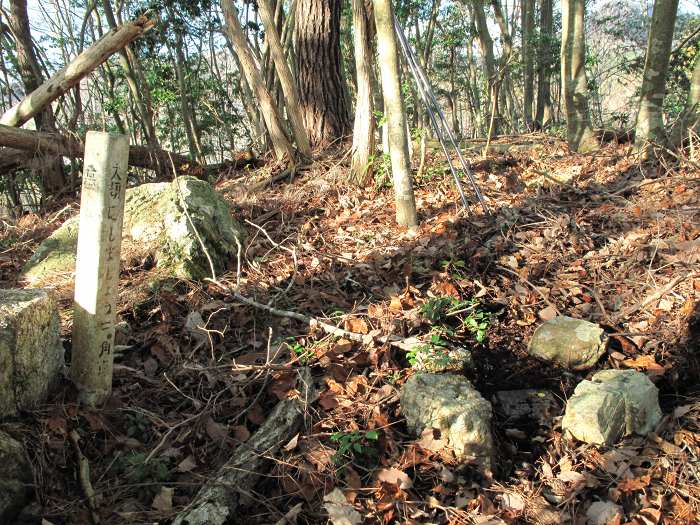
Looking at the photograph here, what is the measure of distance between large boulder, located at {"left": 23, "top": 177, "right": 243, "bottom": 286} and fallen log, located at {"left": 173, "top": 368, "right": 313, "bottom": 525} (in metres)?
1.72

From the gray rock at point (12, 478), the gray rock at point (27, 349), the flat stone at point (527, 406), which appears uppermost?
the gray rock at point (27, 349)

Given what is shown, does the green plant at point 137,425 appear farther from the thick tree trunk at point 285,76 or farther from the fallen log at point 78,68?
the thick tree trunk at point 285,76

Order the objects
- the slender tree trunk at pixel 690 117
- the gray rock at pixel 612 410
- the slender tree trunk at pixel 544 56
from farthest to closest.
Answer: the slender tree trunk at pixel 544 56, the slender tree trunk at pixel 690 117, the gray rock at pixel 612 410

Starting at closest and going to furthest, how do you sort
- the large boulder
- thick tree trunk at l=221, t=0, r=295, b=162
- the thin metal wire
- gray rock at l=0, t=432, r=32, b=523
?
gray rock at l=0, t=432, r=32, b=523
the large boulder
the thin metal wire
thick tree trunk at l=221, t=0, r=295, b=162

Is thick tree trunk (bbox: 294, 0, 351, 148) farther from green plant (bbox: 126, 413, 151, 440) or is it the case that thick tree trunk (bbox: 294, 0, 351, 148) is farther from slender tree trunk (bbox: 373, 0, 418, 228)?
green plant (bbox: 126, 413, 151, 440)

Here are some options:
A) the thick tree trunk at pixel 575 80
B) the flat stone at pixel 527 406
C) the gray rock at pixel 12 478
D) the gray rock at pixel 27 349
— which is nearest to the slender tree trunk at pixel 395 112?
the flat stone at pixel 527 406

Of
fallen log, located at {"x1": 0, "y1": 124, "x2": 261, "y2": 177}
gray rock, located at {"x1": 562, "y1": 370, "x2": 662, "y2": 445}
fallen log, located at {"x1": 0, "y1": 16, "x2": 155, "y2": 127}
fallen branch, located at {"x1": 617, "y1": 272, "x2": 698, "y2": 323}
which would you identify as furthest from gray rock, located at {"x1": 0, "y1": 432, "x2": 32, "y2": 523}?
fallen log, located at {"x1": 0, "y1": 16, "x2": 155, "y2": 127}

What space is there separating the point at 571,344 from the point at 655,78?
12.6ft

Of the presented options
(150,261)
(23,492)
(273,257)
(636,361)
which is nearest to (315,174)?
(273,257)

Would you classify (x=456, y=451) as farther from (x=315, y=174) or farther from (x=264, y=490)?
(x=315, y=174)

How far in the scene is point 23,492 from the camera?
240cm

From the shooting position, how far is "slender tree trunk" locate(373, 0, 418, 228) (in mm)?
4379

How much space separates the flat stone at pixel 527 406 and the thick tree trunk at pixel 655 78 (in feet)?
11.4

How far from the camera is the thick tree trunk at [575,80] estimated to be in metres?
6.49
